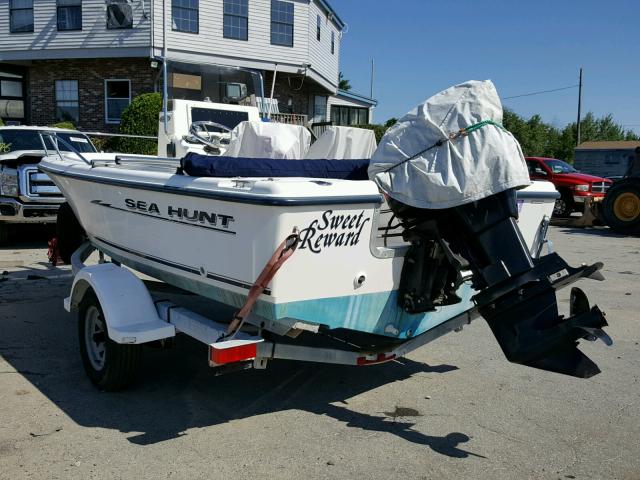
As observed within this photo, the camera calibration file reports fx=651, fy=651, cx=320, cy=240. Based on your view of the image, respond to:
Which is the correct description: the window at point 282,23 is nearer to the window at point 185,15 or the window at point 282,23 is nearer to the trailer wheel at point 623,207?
the window at point 185,15

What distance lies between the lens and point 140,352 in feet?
14.5

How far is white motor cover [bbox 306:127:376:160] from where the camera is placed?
16.3 ft

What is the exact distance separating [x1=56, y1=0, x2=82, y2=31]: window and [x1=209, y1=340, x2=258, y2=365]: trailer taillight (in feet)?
68.9

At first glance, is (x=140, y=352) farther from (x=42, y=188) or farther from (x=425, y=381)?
(x=42, y=188)

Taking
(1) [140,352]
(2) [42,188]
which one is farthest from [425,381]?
(2) [42,188]

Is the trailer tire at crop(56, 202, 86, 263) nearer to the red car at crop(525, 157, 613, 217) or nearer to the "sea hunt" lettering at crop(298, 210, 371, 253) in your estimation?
the "sea hunt" lettering at crop(298, 210, 371, 253)

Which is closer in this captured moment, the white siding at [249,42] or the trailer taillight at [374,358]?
the trailer taillight at [374,358]

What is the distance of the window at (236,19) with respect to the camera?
22.3 meters

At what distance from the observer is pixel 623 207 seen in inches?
561

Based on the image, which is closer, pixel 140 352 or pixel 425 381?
pixel 140 352

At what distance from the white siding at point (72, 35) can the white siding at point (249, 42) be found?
67 cm

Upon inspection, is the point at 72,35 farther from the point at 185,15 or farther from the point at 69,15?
the point at 185,15

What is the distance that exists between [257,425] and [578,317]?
1966mm

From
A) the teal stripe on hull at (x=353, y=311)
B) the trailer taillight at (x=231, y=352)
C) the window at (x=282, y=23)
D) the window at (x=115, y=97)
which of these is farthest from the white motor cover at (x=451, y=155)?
the window at (x=282, y=23)
